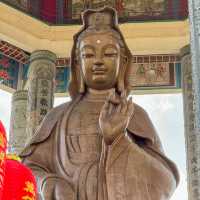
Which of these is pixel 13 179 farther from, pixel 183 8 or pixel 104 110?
pixel 183 8

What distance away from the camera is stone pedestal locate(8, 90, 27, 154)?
10.5m

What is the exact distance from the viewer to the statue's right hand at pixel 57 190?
400 cm

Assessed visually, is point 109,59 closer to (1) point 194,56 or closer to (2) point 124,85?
(2) point 124,85

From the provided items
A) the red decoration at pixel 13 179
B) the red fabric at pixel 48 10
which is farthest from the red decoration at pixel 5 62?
the red decoration at pixel 13 179

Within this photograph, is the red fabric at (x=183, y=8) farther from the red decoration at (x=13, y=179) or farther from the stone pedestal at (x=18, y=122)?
the red decoration at (x=13, y=179)

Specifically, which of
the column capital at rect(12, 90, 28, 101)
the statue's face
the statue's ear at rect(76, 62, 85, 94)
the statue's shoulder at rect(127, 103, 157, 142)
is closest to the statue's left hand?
the statue's shoulder at rect(127, 103, 157, 142)

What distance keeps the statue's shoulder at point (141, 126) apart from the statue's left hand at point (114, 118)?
1.03 feet

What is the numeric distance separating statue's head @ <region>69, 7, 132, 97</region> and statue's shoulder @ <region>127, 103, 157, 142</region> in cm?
21

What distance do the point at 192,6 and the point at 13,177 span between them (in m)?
2.51

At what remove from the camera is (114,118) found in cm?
408

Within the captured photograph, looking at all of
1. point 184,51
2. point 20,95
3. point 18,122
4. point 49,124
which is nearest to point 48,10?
point 20,95

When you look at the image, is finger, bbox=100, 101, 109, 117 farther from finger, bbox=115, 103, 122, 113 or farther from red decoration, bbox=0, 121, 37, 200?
red decoration, bbox=0, 121, 37, 200

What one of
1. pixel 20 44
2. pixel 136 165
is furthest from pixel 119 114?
pixel 20 44

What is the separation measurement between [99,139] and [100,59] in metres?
0.57
